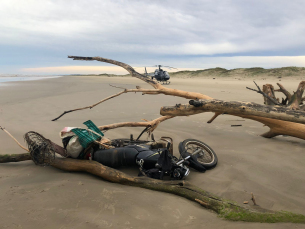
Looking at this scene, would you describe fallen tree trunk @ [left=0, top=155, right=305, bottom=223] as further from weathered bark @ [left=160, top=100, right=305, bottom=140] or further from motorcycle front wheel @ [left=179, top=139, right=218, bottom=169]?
weathered bark @ [left=160, top=100, right=305, bottom=140]

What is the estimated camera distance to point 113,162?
11.6 ft

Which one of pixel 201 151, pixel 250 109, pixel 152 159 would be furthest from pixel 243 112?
pixel 152 159

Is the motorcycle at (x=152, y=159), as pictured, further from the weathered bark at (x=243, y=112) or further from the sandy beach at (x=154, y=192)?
the weathered bark at (x=243, y=112)

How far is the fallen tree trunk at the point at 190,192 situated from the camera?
2.24 meters

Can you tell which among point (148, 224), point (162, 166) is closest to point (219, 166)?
point (162, 166)

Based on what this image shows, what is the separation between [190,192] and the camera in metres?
2.69

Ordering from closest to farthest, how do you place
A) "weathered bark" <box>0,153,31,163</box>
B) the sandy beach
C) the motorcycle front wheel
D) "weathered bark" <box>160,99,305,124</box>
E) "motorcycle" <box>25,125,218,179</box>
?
the sandy beach → "motorcycle" <box>25,125,218,179</box> → "weathered bark" <box>160,99,305,124</box> → "weathered bark" <box>0,153,31,163</box> → the motorcycle front wheel

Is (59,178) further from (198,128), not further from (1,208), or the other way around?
(198,128)

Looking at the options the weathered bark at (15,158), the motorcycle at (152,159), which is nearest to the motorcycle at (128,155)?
the motorcycle at (152,159)

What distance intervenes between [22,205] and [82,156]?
1.23m

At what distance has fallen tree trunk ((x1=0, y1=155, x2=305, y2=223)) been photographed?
Result: 7.34 ft

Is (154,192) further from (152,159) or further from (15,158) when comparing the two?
(15,158)

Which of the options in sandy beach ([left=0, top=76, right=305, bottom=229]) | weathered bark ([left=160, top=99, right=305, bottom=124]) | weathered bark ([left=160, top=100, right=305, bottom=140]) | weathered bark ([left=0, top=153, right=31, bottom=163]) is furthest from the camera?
weathered bark ([left=0, top=153, right=31, bottom=163])

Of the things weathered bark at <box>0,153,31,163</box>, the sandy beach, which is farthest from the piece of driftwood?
weathered bark at <box>0,153,31,163</box>
